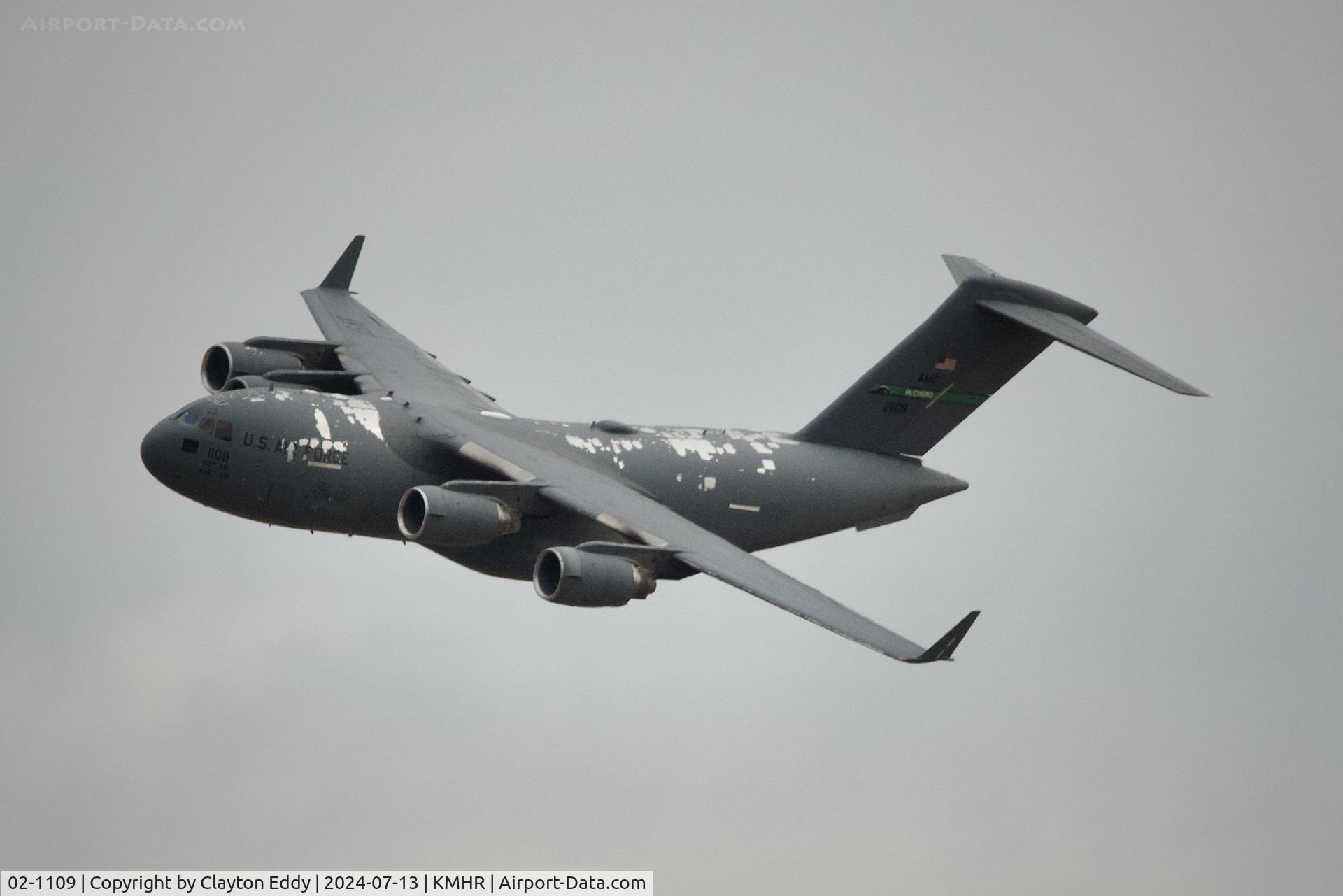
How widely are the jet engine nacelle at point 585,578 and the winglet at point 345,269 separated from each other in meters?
10.5

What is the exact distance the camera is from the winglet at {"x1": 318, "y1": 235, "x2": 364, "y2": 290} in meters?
31.1

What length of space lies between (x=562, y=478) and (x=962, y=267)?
7440mm

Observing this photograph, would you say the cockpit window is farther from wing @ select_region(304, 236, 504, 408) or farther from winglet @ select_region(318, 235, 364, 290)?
winglet @ select_region(318, 235, 364, 290)

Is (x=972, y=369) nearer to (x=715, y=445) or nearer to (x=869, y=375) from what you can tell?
(x=869, y=375)

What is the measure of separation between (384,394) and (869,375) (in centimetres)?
669

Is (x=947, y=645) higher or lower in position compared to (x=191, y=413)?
lower

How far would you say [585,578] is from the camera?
21.9m

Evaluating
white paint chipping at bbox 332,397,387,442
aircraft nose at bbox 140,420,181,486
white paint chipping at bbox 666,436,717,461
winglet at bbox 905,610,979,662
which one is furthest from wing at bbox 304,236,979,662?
aircraft nose at bbox 140,420,181,486

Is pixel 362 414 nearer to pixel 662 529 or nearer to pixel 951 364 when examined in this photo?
pixel 662 529

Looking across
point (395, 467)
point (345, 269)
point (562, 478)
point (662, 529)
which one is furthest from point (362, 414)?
point (345, 269)

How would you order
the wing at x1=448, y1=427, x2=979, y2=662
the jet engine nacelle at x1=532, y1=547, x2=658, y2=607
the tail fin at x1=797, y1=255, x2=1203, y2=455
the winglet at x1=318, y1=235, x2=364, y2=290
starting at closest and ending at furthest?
the wing at x1=448, y1=427, x2=979, y2=662 → the jet engine nacelle at x1=532, y1=547, x2=658, y2=607 → the tail fin at x1=797, y1=255, x2=1203, y2=455 → the winglet at x1=318, y1=235, x2=364, y2=290

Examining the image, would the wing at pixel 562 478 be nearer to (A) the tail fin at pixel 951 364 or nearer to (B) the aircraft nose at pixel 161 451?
(B) the aircraft nose at pixel 161 451

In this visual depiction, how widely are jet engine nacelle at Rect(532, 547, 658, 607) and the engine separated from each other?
22.6 feet

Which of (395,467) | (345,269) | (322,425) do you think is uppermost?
(345,269)
